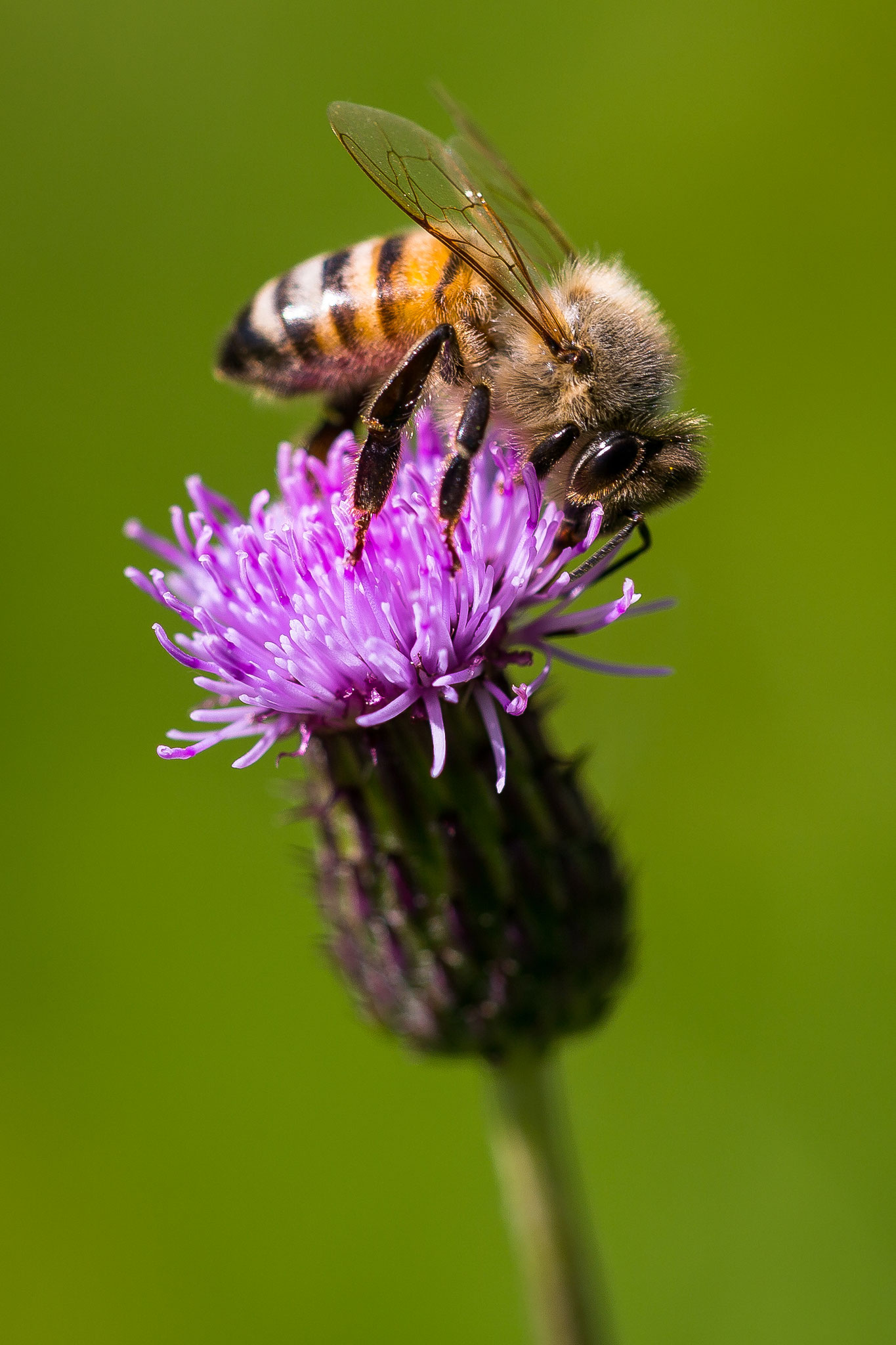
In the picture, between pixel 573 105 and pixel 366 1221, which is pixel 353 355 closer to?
pixel 366 1221

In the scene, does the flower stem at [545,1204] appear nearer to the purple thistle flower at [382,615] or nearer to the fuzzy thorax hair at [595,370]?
the purple thistle flower at [382,615]

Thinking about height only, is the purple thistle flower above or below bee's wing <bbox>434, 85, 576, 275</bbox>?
below

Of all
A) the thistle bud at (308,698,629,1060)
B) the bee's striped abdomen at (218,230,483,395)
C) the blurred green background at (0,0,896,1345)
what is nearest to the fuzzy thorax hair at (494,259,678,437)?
the bee's striped abdomen at (218,230,483,395)

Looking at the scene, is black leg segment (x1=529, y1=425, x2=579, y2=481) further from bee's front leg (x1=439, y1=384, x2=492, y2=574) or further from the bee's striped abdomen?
the bee's striped abdomen

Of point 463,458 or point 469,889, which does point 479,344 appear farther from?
point 469,889

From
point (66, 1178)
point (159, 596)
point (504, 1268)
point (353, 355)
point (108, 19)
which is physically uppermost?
point (108, 19)

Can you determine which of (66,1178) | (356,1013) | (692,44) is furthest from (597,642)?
(692,44)

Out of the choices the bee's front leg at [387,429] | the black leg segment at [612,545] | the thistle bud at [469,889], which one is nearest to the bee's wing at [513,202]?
the bee's front leg at [387,429]
